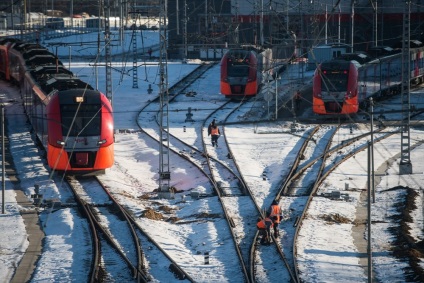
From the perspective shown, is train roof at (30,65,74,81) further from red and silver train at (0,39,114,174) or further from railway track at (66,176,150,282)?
railway track at (66,176,150,282)

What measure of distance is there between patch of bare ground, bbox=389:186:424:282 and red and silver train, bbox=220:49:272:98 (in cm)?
1913

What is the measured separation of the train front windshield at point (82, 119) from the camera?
25.5 m

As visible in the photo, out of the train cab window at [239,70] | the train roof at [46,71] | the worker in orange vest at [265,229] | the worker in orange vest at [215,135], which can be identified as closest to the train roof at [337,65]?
the train cab window at [239,70]

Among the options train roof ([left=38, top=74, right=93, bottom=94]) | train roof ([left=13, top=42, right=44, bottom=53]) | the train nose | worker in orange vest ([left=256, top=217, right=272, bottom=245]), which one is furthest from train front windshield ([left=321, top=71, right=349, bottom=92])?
worker in orange vest ([left=256, top=217, right=272, bottom=245])

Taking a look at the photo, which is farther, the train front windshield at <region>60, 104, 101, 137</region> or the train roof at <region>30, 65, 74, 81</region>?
the train roof at <region>30, 65, 74, 81</region>

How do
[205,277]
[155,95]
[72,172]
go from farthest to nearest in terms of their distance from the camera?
[155,95] → [72,172] → [205,277]

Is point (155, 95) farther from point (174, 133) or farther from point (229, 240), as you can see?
point (229, 240)

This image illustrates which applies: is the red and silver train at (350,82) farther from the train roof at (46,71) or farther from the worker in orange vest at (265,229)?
the worker in orange vest at (265,229)

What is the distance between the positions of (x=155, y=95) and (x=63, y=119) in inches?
833

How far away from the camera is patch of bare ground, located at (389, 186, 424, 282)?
1759cm

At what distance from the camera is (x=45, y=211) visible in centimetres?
2270

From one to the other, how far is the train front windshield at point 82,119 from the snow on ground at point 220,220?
4.99 ft

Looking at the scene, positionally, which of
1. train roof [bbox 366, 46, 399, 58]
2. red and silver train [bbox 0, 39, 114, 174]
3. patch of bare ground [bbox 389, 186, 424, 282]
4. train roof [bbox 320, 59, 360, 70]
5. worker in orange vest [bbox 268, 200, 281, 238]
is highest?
train roof [bbox 366, 46, 399, 58]

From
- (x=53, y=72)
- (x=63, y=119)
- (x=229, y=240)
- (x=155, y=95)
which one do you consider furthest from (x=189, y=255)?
(x=155, y=95)
